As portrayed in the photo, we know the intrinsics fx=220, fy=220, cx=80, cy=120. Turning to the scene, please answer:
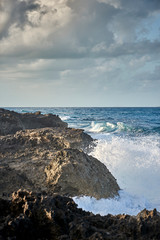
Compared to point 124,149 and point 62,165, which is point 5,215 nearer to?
point 62,165

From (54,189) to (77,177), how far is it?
47cm

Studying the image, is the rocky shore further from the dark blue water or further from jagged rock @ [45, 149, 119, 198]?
the dark blue water

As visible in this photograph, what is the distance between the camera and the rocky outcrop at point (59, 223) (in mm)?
1691

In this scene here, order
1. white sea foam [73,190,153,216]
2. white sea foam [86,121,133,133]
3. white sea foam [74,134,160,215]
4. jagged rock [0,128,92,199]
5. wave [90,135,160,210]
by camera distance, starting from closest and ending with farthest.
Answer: white sea foam [73,190,153,216]
white sea foam [74,134,160,215]
jagged rock [0,128,92,199]
wave [90,135,160,210]
white sea foam [86,121,133,133]

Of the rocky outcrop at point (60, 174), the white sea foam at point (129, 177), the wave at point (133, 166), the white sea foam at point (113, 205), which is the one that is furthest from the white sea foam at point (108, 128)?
the white sea foam at point (113, 205)

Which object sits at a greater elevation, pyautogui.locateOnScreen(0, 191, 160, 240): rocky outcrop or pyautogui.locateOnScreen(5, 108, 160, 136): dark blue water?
pyautogui.locateOnScreen(0, 191, 160, 240): rocky outcrop

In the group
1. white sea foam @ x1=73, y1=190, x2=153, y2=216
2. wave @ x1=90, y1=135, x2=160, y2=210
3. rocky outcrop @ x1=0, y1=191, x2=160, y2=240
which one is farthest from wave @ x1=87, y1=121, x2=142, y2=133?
rocky outcrop @ x1=0, y1=191, x2=160, y2=240

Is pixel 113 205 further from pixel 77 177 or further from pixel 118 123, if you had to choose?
pixel 118 123

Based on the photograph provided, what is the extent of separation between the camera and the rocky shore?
5.79ft

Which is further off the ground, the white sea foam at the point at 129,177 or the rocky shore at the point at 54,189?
the rocky shore at the point at 54,189

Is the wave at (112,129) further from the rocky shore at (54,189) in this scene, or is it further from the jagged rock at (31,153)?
the jagged rock at (31,153)

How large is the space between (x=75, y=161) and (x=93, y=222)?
232cm

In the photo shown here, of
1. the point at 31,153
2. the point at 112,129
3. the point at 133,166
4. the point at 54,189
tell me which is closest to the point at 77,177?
the point at 54,189

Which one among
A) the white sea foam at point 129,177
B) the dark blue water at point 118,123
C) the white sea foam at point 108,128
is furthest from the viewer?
the white sea foam at point 108,128
